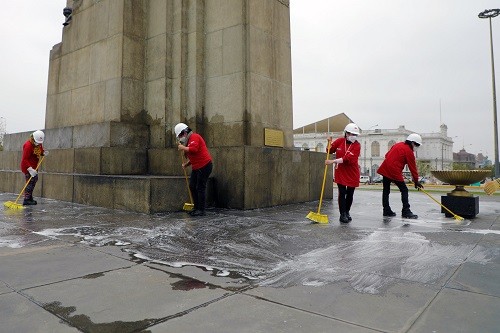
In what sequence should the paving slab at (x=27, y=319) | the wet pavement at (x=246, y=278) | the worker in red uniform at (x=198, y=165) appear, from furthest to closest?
1. the worker in red uniform at (x=198, y=165)
2. the wet pavement at (x=246, y=278)
3. the paving slab at (x=27, y=319)

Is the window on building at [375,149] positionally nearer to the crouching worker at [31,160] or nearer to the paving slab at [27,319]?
the crouching worker at [31,160]

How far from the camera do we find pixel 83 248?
4.07 metres

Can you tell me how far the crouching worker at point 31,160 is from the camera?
8602 millimetres

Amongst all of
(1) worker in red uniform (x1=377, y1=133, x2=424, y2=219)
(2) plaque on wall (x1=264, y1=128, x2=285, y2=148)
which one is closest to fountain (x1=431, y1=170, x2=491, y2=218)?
(1) worker in red uniform (x1=377, y1=133, x2=424, y2=219)

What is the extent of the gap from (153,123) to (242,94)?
311 centimetres

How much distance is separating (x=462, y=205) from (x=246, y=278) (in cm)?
604

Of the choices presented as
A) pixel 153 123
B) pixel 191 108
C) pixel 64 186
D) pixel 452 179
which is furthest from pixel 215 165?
pixel 452 179

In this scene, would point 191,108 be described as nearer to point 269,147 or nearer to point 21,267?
point 269,147

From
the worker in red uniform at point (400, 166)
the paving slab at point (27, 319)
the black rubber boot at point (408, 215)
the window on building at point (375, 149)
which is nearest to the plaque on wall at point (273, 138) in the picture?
the worker in red uniform at point (400, 166)

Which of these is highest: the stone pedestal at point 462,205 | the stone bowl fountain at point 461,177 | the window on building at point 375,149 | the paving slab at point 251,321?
the window on building at point 375,149

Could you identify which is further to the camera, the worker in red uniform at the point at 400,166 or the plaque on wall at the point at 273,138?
the plaque on wall at the point at 273,138

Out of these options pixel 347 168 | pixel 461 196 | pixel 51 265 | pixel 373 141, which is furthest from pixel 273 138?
pixel 373 141

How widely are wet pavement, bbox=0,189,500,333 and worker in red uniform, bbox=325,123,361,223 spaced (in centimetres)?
95

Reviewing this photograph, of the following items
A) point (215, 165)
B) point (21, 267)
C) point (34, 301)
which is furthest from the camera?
point (215, 165)
